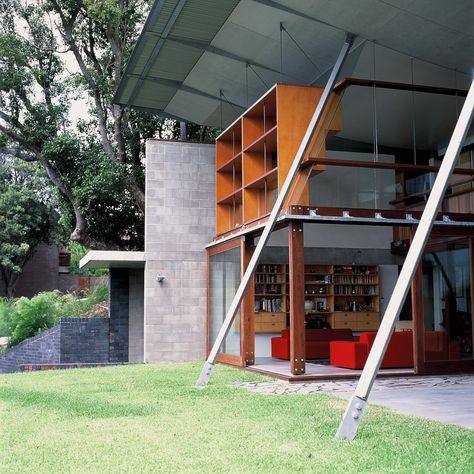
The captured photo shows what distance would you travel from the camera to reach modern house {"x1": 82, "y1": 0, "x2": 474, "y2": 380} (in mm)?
11117

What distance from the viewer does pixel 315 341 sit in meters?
14.4

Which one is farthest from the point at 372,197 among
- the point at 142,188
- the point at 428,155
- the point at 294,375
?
the point at 142,188

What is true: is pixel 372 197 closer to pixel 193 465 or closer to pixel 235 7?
pixel 235 7

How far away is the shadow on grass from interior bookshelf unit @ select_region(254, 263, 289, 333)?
700 cm

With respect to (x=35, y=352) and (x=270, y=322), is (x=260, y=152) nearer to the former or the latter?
(x=270, y=322)

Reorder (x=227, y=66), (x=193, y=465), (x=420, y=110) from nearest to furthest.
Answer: (x=193, y=465) < (x=420, y=110) < (x=227, y=66)

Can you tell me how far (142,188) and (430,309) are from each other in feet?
39.4

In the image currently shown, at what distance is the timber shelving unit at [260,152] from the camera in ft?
38.2

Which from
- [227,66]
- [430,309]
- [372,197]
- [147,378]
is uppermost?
[227,66]

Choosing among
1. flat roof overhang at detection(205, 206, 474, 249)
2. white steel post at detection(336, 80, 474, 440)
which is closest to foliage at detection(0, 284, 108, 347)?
flat roof overhang at detection(205, 206, 474, 249)

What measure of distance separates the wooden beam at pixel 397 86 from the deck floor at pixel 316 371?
464cm

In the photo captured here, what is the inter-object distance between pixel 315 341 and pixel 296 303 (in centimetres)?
375

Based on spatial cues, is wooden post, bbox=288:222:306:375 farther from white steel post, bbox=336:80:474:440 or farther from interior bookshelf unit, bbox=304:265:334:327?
interior bookshelf unit, bbox=304:265:334:327

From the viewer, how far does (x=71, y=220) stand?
72.8ft
